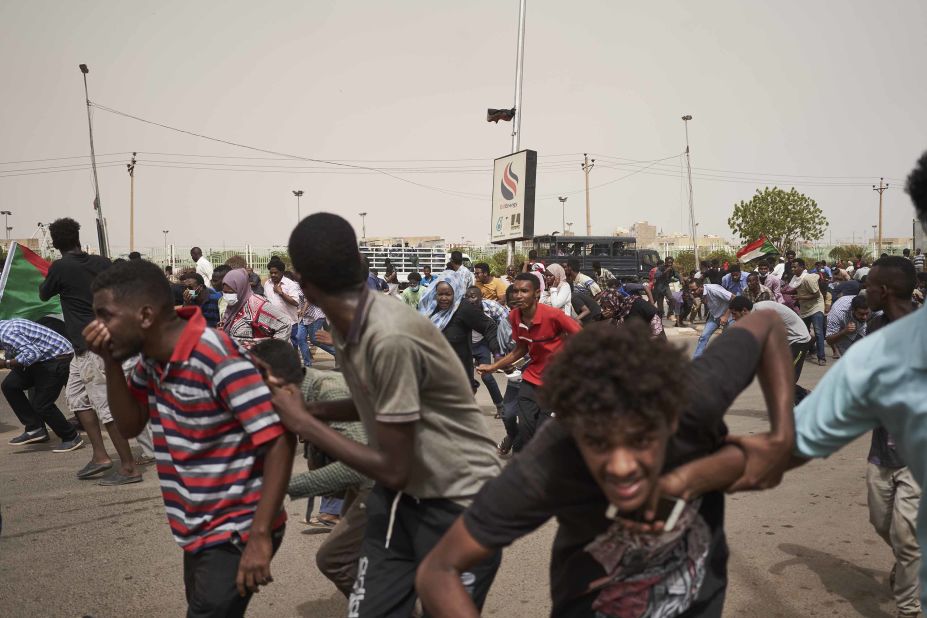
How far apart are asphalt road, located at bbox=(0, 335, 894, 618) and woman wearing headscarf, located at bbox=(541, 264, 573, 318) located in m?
4.40

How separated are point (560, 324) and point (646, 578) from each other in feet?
15.2

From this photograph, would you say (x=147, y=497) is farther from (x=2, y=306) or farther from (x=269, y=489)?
(x=269, y=489)

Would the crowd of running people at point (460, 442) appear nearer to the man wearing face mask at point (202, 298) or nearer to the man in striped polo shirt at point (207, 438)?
the man in striped polo shirt at point (207, 438)

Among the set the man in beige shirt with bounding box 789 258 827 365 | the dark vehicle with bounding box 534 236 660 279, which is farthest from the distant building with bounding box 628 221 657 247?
the man in beige shirt with bounding box 789 258 827 365

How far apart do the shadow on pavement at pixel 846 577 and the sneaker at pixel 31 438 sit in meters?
7.03

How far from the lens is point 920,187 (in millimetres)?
1975

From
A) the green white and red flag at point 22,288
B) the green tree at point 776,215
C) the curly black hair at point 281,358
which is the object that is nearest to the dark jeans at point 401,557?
the curly black hair at point 281,358

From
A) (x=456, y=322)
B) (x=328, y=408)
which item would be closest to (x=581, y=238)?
(x=456, y=322)

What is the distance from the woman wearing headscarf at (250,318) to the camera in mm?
8109

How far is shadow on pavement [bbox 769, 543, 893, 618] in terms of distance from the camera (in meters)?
4.26

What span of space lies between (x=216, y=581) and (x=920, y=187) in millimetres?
2240

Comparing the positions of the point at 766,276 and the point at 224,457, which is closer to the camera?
the point at 224,457

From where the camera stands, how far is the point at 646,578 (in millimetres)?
1986

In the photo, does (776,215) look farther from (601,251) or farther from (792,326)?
(792,326)
